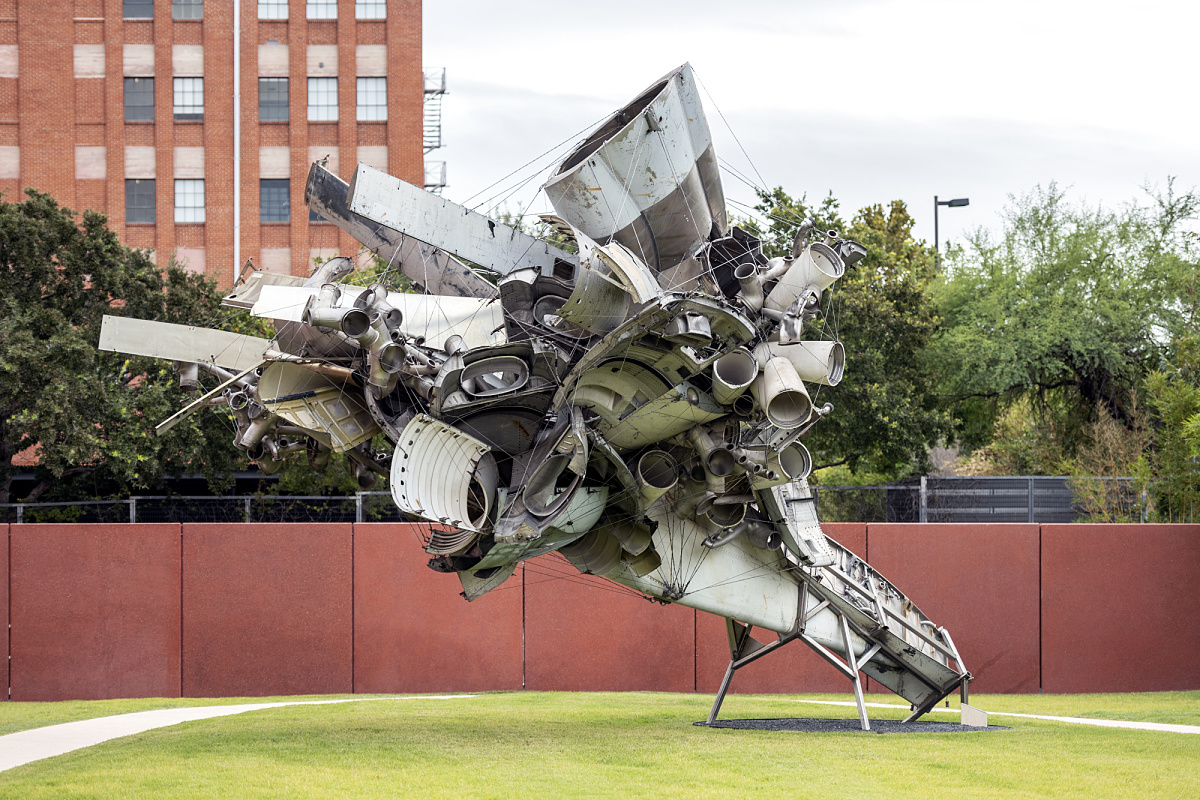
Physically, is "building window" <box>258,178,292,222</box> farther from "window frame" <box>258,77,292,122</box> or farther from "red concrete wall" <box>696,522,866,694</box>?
"red concrete wall" <box>696,522,866,694</box>

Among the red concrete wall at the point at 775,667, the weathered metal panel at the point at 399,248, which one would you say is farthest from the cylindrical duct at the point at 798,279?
the red concrete wall at the point at 775,667

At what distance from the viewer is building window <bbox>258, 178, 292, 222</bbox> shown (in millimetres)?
59812

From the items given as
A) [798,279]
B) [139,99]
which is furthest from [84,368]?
[139,99]

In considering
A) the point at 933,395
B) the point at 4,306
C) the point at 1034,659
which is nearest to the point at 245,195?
the point at 4,306

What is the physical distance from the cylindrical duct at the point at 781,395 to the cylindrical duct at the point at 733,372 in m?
0.17

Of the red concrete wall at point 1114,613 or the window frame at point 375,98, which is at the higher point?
the window frame at point 375,98

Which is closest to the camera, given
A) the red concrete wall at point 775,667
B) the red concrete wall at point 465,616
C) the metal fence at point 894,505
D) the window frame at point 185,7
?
the red concrete wall at point 465,616

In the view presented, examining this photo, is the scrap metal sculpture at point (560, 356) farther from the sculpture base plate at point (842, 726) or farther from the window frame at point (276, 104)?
the window frame at point (276, 104)

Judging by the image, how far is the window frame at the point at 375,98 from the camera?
198 ft

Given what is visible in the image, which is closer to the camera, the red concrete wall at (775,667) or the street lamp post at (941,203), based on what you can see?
the red concrete wall at (775,667)

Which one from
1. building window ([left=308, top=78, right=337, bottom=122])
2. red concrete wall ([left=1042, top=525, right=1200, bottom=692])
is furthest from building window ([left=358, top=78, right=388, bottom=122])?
red concrete wall ([left=1042, top=525, right=1200, bottom=692])

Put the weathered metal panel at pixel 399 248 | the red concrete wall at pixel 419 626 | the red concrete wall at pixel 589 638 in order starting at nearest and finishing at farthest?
1. the weathered metal panel at pixel 399 248
2. the red concrete wall at pixel 419 626
3. the red concrete wall at pixel 589 638

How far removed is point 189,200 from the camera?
5938 cm

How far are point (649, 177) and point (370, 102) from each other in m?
47.7
